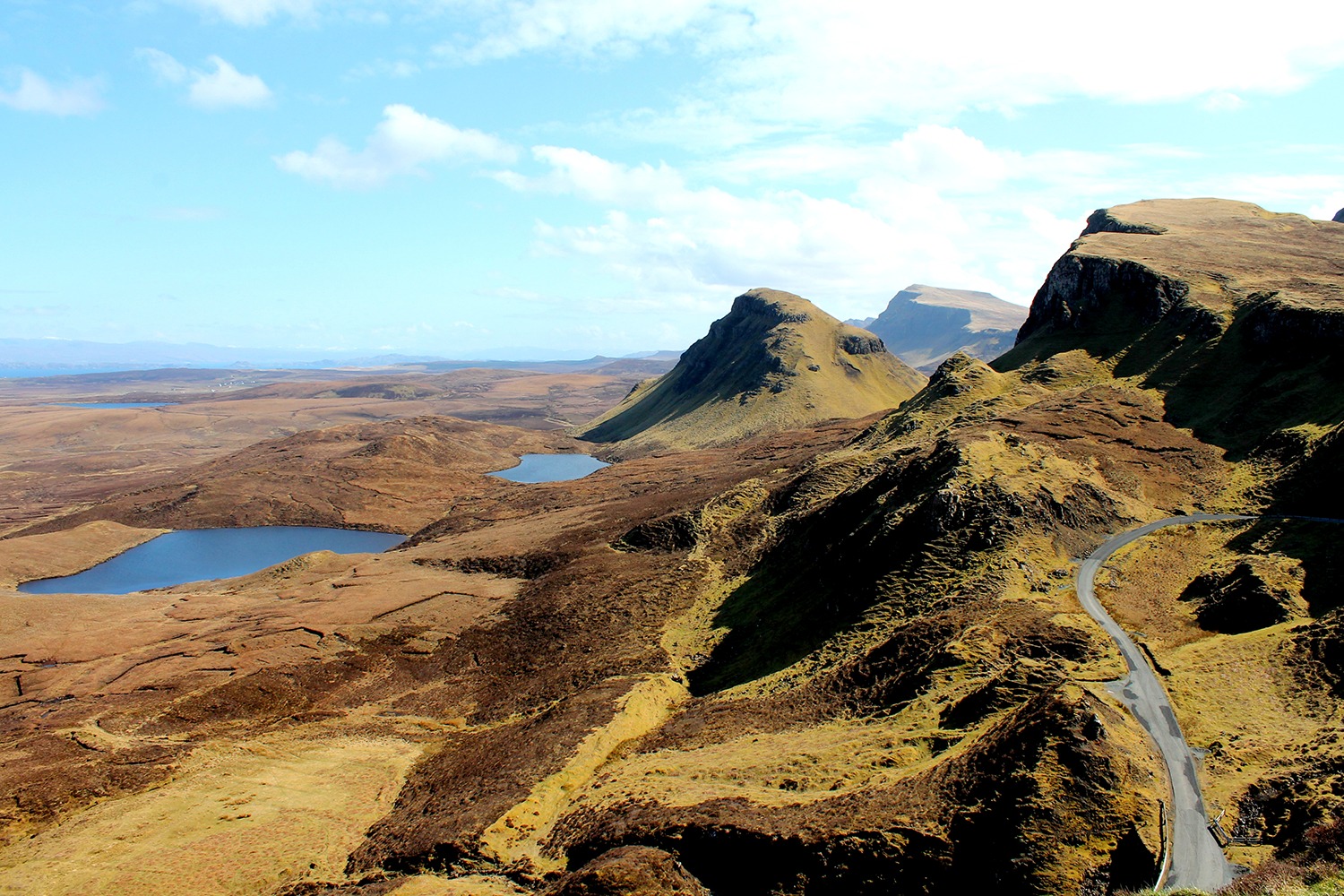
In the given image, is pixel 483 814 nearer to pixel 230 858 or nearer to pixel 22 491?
pixel 230 858

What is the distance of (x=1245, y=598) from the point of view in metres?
35.0

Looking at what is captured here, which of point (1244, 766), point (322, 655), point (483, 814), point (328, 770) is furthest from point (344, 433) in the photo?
point (1244, 766)

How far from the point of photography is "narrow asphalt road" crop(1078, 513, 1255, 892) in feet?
67.5

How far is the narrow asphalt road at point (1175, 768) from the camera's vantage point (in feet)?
67.5

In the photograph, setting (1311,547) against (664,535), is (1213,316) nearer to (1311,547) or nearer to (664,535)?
(1311,547)

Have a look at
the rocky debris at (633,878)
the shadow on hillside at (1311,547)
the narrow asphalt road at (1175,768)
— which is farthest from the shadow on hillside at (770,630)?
the shadow on hillside at (1311,547)

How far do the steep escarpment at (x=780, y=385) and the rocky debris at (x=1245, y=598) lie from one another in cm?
11201

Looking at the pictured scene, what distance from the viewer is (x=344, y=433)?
165375 millimetres

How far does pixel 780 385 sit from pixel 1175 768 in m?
142

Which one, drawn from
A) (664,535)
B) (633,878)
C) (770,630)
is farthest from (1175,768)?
(664,535)

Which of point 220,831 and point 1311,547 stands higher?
point 1311,547

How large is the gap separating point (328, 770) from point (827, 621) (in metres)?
27.0

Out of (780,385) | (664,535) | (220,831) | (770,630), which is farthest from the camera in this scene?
(780,385)

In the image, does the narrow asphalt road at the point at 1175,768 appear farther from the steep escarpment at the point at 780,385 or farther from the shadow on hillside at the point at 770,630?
the steep escarpment at the point at 780,385
